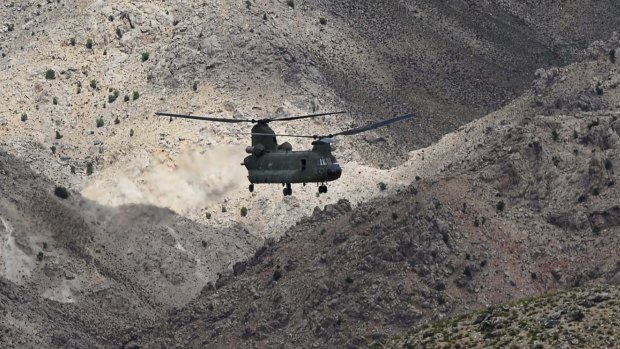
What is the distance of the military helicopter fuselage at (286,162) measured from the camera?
180 meters

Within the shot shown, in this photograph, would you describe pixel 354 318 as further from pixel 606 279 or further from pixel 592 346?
pixel 592 346

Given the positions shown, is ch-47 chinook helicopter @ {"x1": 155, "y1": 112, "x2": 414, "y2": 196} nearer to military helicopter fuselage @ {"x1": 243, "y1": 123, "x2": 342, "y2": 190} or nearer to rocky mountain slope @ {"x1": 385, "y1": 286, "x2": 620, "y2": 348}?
military helicopter fuselage @ {"x1": 243, "y1": 123, "x2": 342, "y2": 190}

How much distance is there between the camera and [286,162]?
182750 mm

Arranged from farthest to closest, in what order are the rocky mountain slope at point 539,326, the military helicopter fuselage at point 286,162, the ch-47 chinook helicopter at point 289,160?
the military helicopter fuselage at point 286,162 < the ch-47 chinook helicopter at point 289,160 < the rocky mountain slope at point 539,326

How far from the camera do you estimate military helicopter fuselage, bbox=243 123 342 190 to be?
179625 millimetres

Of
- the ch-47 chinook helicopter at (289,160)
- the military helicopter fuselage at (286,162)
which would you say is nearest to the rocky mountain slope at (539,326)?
the ch-47 chinook helicopter at (289,160)

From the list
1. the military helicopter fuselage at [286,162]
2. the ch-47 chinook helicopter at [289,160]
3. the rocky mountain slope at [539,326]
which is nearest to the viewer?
the rocky mountain slope at [539,326]

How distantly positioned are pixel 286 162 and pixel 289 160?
337 millimetres

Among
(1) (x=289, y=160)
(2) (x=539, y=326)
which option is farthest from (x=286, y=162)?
(2) (x=539, y=326)

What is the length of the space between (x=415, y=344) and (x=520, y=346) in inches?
340

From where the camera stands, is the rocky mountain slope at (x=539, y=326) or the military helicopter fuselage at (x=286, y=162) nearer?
the rocky mountain slope at (x=539, y=326)

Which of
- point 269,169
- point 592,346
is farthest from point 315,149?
point 592,346

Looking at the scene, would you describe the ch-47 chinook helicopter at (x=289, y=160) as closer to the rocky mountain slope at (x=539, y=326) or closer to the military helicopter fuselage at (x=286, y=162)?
the military helicopter fuselage at (x=286, y=162)

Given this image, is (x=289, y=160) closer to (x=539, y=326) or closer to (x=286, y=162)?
(x=286, y=162)
